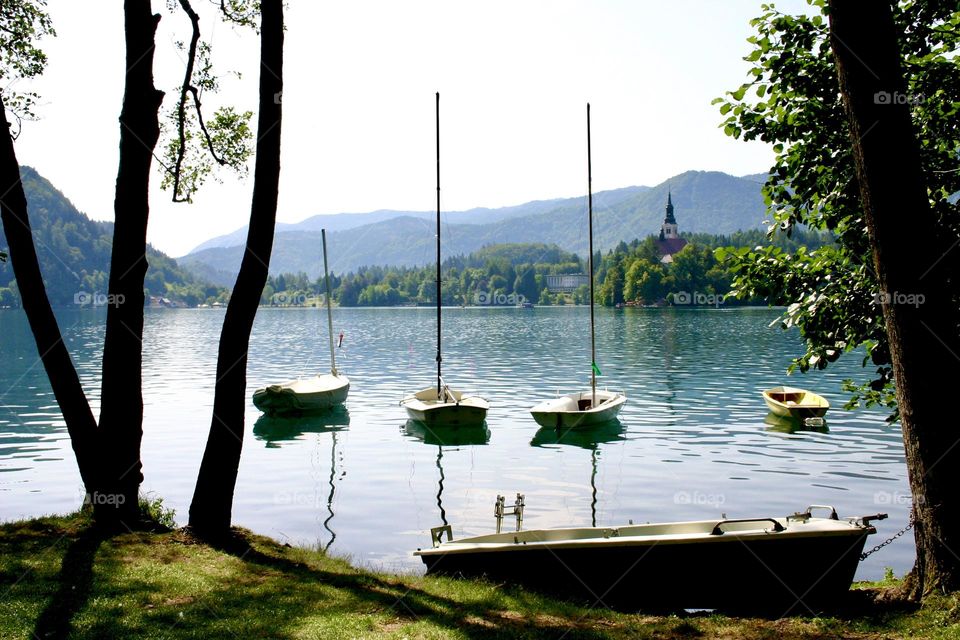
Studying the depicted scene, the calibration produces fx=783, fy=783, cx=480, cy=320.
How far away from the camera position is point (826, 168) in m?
9.97

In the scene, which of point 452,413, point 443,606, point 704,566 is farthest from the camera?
point 452,413

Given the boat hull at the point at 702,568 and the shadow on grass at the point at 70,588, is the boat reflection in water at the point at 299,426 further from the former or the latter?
the boat hull at the point at 702,568

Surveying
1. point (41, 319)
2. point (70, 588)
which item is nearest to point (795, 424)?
point (41, 319)

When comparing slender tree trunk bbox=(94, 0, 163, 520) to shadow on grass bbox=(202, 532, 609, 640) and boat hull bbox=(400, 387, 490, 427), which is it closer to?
shadow on grass bbox=(202, 532, 609, 640)

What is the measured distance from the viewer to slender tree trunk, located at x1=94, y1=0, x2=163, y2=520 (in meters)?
11.8

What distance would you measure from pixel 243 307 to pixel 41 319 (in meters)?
3.15

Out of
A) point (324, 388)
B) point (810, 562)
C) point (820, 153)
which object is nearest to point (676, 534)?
point (810, 562)

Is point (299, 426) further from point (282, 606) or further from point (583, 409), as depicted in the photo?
point (282, 606)

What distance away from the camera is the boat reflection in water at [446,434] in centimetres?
3028

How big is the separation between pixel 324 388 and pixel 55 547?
95.4ft

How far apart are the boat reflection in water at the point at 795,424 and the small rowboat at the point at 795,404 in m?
0.24

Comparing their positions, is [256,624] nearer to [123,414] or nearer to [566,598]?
[566,598]

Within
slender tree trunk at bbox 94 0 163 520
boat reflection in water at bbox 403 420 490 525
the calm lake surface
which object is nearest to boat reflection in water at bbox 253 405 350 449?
the calm lake surface

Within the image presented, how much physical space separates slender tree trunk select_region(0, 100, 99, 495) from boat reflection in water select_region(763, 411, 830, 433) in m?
26.2
